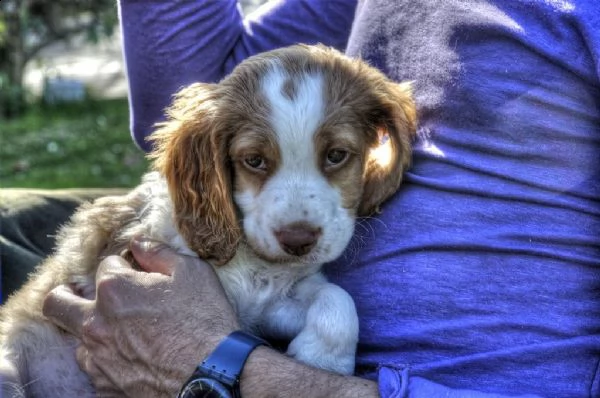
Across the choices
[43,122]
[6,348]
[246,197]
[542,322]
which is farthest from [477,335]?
[43,122]

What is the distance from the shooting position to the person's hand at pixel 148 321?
2676 mm

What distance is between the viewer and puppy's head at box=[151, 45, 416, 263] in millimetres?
2688

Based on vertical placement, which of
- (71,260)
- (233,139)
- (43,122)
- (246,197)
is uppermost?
(233,139)

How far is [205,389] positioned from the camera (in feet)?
8.29

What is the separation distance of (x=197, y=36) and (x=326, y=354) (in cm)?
149

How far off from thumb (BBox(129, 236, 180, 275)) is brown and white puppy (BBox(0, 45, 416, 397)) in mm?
38

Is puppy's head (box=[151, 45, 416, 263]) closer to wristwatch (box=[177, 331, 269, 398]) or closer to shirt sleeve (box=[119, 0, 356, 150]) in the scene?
A: wristwatch (box=[177, 331, 269, 398])

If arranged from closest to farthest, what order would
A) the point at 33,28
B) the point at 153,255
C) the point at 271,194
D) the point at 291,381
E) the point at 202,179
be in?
the point at 291,381 < the point at 271,194 < the point at 202,179 < the point at 153,255 < the point at 33,28

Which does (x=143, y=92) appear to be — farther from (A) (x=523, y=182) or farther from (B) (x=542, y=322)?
(B) (x=542, y=322)

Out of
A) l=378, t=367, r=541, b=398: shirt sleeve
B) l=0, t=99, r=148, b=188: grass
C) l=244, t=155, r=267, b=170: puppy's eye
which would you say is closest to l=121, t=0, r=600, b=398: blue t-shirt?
l=378, t=367, r=541, b=398: shirt sleeve

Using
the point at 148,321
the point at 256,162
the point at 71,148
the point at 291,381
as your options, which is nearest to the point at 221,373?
the point at 291,381

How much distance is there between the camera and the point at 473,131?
2740 millimetres

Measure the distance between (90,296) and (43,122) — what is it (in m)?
8.78

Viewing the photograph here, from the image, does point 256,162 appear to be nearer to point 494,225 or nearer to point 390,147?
point 390,147
